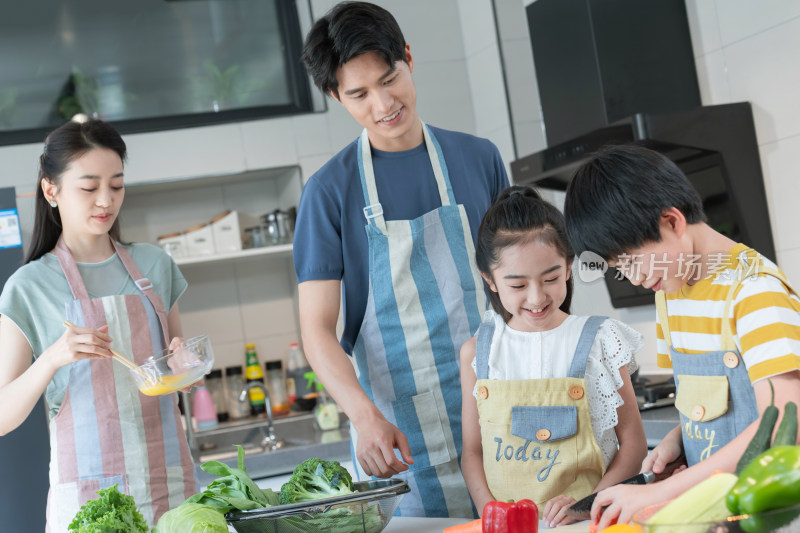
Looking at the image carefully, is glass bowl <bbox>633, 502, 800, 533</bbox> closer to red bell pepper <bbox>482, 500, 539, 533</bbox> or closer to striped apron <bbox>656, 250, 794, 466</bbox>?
red bell pepper <bbox>482, 500, 539, 533</bbox>

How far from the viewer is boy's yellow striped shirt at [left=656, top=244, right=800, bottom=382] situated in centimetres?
106

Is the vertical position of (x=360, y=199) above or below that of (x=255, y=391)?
above

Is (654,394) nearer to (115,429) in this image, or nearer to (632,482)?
(632,482)

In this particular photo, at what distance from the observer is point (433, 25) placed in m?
3.65

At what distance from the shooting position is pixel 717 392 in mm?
1192

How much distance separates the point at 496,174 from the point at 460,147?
0.10 metres

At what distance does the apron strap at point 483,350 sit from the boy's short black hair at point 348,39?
0.51 meters

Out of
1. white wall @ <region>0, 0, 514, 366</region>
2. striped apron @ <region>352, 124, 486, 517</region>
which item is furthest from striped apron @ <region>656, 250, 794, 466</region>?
white wall @ <region>0, 0, 514, 366</region>

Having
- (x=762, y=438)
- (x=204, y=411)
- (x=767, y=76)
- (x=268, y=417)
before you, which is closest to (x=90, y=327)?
(x=762, y=438)

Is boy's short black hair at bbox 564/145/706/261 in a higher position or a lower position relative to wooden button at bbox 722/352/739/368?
higher

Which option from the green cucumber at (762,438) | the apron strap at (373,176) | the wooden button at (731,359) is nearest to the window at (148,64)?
the apron strap at (373,176)

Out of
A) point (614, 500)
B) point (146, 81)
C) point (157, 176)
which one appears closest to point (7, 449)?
point (157, 176)

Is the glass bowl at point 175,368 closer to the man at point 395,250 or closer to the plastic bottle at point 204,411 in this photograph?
the man at point 395,250

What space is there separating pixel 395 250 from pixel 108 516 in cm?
73
